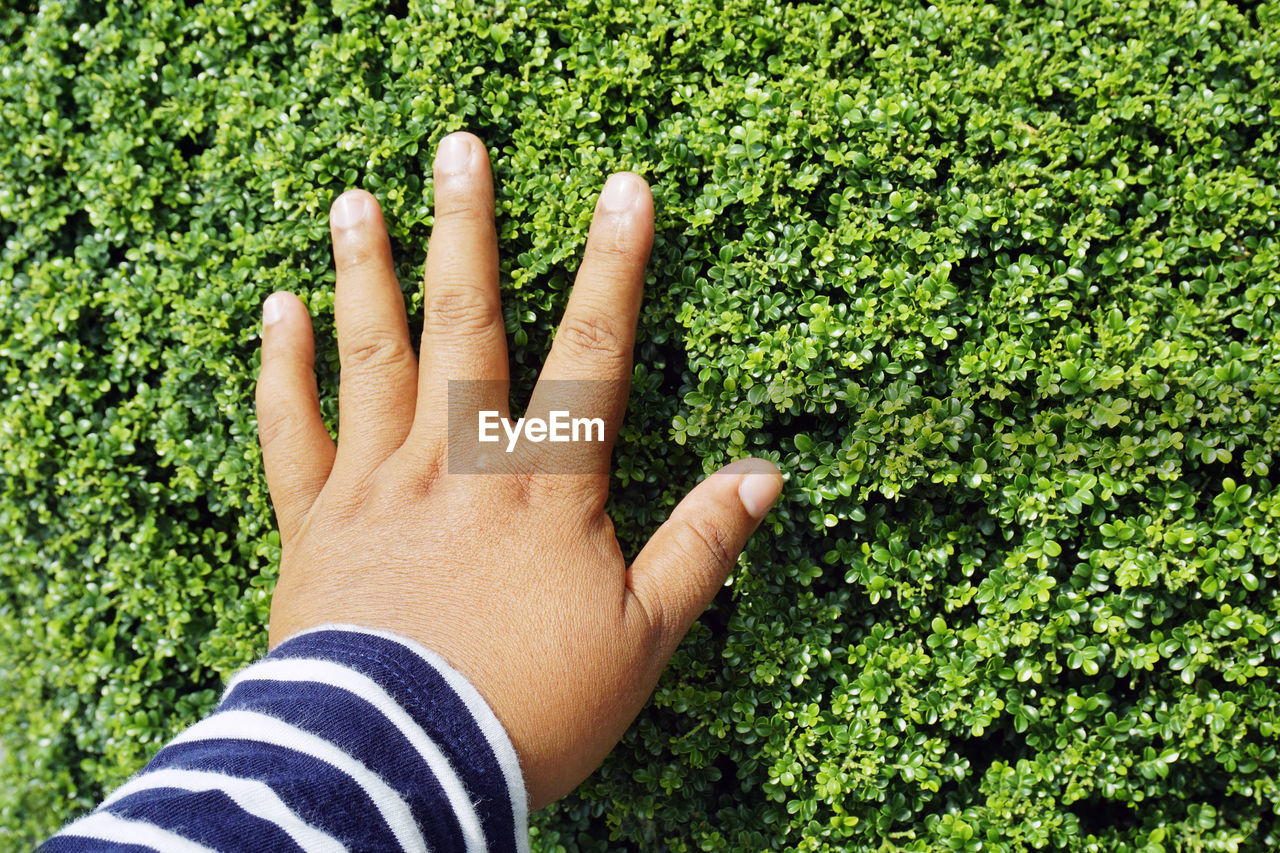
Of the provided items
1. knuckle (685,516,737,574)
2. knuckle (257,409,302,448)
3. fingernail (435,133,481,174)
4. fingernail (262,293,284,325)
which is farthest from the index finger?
fingernail (262,293,284,325)

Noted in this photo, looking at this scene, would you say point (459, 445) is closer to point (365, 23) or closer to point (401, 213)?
point (401, 213)

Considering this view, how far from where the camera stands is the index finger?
90.4 inches

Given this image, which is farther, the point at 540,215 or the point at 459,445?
the point at 540,215

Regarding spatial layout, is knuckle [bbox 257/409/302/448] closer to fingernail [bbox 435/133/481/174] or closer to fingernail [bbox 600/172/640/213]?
fingernail [bbox 435/133/481/174]

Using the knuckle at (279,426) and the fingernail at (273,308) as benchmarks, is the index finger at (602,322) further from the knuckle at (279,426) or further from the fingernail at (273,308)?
the fingernail at (273,308)

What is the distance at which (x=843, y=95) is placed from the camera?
248 centimetres

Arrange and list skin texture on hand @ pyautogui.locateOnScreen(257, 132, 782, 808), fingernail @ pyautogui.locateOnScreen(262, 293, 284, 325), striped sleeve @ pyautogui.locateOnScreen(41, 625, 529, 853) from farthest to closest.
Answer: fingernail @ pyautogui.locateOnScreen(262, 293, 284, 325), skin texture on hand @ pyautogui.locateOnScreen(257, 132, 782, 808), striped sleeve @ pyautogui.locateOnScreen(41, 625, 529, 853)

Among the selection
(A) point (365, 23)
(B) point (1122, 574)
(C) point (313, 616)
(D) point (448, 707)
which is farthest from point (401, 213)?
(B) point (1122, 574)

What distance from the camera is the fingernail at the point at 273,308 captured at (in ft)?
8.47

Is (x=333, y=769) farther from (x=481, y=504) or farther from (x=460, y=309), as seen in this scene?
(x=460, y=309)

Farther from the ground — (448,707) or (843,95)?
(843,95)

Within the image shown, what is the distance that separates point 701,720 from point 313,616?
111cm

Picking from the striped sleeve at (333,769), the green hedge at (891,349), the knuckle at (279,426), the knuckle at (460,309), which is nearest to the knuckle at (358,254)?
the green hedge at (891,349)

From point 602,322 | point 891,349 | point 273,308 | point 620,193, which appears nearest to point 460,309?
point 602,322
